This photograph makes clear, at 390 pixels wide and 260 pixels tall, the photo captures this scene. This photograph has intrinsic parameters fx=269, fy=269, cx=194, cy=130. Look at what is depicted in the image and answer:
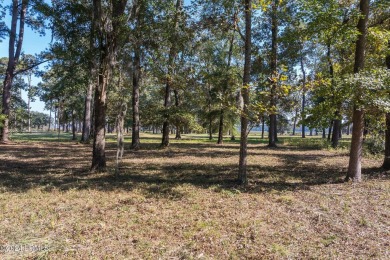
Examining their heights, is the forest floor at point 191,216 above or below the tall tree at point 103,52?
below

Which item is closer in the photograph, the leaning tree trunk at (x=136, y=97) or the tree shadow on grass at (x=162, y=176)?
the tree shadow on grass at (x=162, y=176)

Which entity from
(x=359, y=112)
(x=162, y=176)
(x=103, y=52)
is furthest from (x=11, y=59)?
(x=359, y=112)

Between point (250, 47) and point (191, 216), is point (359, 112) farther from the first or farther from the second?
point (191, 216)

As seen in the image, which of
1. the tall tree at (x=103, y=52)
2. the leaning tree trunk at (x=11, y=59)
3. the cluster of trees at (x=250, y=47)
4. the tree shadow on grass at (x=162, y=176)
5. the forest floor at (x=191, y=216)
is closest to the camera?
the forest floor at (x=191, y=216)

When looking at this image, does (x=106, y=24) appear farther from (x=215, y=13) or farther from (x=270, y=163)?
(x=270, y=163)

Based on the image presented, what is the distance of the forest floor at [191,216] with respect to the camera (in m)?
4.15

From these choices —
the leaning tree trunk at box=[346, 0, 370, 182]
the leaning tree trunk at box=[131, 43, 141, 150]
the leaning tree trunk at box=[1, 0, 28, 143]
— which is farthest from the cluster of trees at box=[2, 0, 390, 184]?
the leaning tree trunk at box=[1, 0, 28, 143]

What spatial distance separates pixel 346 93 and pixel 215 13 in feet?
15.3

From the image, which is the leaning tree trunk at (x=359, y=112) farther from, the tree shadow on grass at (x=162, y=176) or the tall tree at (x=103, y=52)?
the tall tree at (x=103, y=52)

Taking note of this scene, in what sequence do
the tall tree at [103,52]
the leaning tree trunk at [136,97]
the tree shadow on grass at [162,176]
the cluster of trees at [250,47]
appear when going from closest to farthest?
the cluster of trees at [250,47], the tree shadow on grass at [162,176], the tall tree at [103,52], the leaning tree trunk at [136,97]

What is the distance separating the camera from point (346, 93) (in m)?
6.88

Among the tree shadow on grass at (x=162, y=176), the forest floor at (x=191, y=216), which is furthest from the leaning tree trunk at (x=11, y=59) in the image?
the forest floor at (x=191, y=216)

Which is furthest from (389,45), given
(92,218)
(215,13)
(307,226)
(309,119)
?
(92,218)

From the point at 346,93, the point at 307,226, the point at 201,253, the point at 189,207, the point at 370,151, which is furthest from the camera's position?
the point at 370,151
